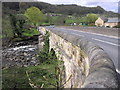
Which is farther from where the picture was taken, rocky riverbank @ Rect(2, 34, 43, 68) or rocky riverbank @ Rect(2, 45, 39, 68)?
rocky riverbank @ Rect(2, 34, 43, 68)

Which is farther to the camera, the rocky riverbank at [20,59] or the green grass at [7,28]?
the green grass at [7,28]

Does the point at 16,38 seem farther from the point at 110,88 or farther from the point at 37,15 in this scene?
the point at 110,88

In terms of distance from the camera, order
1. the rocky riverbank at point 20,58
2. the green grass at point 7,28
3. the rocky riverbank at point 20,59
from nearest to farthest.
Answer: the rocky riverbank at point 20,59
the rocky riverbank at point 20,58
the green grass at point 7,28

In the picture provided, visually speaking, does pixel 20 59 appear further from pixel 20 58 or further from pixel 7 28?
pixel 7 28

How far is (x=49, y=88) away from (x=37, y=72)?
4.27 m

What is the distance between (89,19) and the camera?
69375 mm

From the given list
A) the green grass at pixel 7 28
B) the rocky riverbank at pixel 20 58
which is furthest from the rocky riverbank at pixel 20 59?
the green grass at pixel 7 28

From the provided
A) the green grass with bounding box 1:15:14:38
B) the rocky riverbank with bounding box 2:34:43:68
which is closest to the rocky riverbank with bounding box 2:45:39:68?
the rocky riverbank with bounding box 2:34:43:68

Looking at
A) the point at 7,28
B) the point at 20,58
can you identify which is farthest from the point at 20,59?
the point at 7,28

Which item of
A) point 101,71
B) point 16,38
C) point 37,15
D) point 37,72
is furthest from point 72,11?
point 101,71

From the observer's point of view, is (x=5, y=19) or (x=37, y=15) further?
(x=37, y=15)

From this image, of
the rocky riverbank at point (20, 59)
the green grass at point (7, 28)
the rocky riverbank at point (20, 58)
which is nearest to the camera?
the rocky riverbank at point (20, 59)

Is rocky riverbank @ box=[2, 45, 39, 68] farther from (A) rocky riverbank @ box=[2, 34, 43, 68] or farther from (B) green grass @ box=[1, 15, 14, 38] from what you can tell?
(B) green grass @ box=[1, 15, 14, 38]

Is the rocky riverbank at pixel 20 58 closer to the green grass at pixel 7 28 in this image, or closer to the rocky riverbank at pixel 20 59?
the rocky riverbank at pixel 20 59
